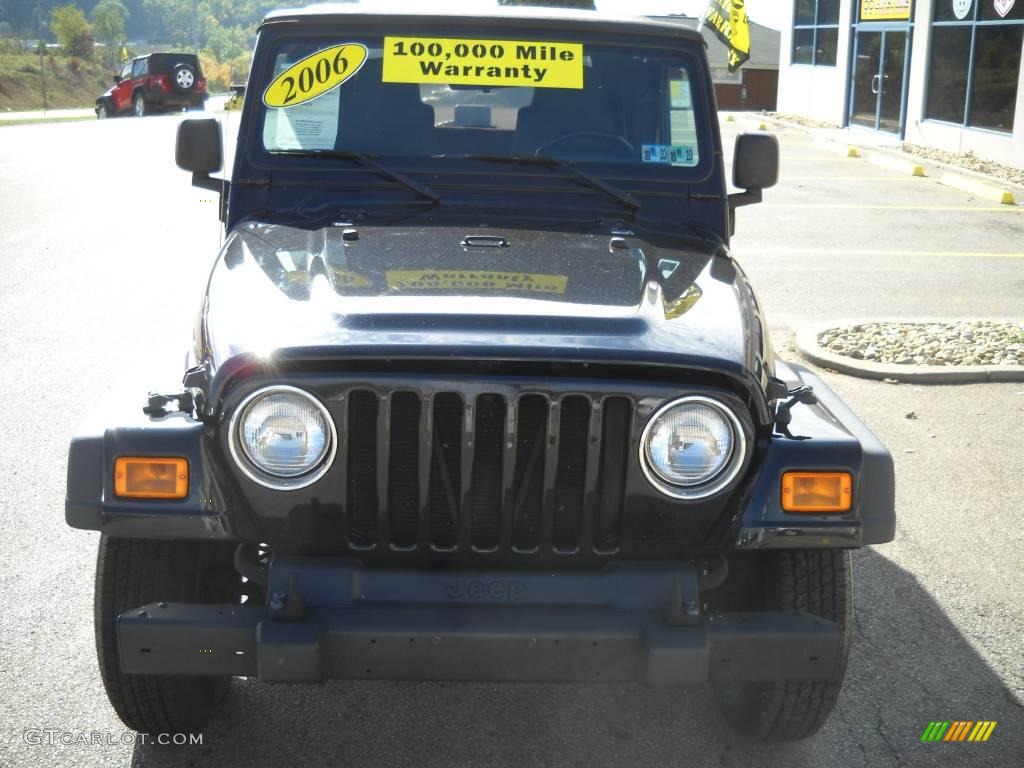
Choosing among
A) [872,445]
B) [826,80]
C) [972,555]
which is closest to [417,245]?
[872,445]

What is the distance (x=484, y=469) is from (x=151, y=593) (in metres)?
0.87

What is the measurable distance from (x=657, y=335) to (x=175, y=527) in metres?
1.16

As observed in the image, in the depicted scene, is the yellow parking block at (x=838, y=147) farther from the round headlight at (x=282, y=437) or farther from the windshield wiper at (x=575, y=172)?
the round headlight at (x=282, y=437)

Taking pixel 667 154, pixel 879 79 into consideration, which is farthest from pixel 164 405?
pixel 879 79

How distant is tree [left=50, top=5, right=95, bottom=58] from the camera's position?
64.2m

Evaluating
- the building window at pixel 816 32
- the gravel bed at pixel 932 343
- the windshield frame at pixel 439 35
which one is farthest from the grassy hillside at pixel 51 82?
the windshield frame at pixel 439 35

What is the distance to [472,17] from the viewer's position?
396cm

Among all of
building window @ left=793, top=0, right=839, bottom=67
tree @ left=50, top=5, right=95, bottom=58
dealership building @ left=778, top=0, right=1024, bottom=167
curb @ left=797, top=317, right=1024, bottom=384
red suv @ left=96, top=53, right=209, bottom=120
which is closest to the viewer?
curb @ left=797, top=317, right=1024, bottom=384

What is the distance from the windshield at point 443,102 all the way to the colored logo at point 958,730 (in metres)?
1.86

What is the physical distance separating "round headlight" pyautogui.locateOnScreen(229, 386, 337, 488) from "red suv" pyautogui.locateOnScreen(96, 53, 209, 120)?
35113 mm

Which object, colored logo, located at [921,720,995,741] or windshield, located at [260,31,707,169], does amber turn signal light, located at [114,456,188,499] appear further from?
colored logo, located at [921,720,995,741]

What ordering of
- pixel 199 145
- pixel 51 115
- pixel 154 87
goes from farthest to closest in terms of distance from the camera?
pixel 51 115 < pixel 154 87 < pixel 199 145
